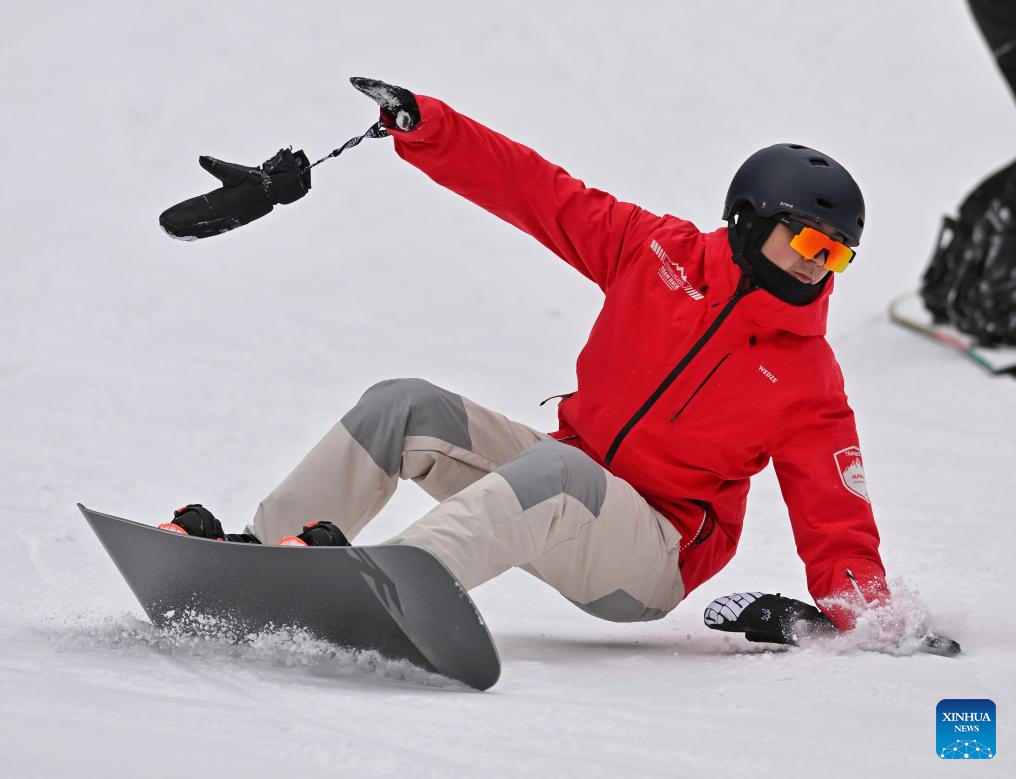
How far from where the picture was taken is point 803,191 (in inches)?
123

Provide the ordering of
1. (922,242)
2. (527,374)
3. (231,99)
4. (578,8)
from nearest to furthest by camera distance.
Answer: (527,374) → (922,242) → (231,99) → (578,8)

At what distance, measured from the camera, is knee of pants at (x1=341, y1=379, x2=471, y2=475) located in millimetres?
3145

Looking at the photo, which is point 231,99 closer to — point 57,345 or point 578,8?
point 578,8

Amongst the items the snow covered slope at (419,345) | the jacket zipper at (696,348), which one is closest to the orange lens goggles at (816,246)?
the jacket zipper at (696,348)

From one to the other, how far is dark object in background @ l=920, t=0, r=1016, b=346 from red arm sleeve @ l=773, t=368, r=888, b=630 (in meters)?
4.00

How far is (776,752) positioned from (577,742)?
1.13ft

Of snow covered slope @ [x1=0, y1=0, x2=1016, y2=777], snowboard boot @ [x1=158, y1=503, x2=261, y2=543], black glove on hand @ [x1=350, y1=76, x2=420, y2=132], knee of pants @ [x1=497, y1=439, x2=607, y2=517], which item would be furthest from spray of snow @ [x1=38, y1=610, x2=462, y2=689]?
black glove on hand @ [x1=350, y1=76, x2=420, y2=132]

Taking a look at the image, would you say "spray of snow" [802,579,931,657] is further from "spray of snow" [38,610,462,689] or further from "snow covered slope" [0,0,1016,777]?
"spray of snow" [38,610,462,689]

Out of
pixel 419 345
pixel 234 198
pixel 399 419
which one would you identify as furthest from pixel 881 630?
pixel 419 345

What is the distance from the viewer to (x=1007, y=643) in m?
3.28

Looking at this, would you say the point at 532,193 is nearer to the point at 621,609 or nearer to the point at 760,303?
the point at 760,303

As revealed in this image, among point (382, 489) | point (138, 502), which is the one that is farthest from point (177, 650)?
point (138, 502)

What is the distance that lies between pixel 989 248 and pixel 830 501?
13.9ft

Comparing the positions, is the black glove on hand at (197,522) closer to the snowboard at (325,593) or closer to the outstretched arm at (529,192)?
the snowboard at (325,593)
